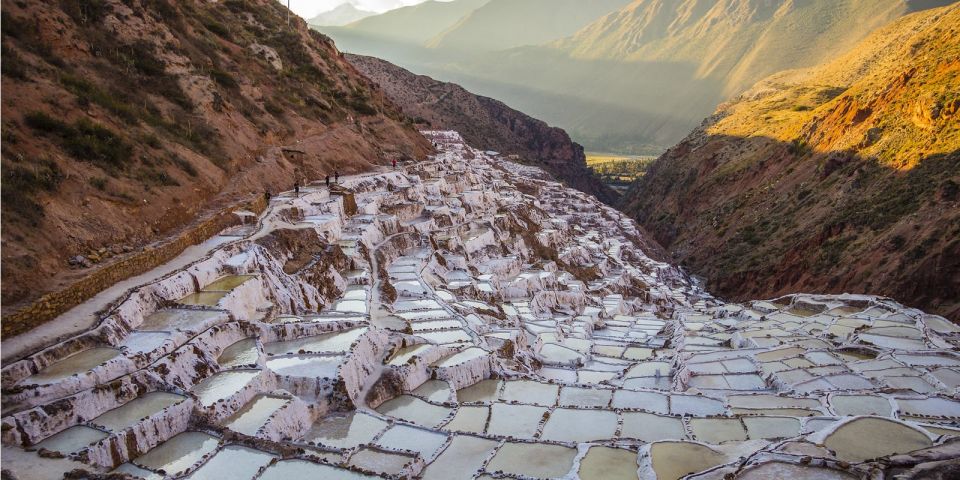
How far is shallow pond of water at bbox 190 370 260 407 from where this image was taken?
35.9ft

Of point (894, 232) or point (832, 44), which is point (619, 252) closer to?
point (894, 232)

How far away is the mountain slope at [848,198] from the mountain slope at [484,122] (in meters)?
25.3

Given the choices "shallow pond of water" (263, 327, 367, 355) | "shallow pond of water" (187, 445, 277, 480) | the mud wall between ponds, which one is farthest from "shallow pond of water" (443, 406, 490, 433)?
the mud wall between ponds

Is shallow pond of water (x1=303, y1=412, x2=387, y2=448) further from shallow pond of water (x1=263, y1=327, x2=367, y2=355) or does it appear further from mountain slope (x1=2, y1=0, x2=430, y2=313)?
mountain slope (x1=2, y1=0, x2=430, y2=313)

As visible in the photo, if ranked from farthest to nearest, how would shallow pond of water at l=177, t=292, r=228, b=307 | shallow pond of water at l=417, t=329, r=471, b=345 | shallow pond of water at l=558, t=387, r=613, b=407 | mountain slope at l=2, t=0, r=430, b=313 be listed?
shallow pond of water at l=417, t=329, r=471, b=345, shallow pond of water at l=558, t=387, r=613, b=407, mountain slope at l=2, t=0, r=430, b=313, shallow pond of water at l=177, t=292, r=228, b=307

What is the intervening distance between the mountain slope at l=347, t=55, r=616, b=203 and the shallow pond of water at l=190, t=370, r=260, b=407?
6119 cm

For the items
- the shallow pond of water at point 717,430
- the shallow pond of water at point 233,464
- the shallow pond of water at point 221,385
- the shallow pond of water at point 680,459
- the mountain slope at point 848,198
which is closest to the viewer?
the shallow pond of water at point 233,464

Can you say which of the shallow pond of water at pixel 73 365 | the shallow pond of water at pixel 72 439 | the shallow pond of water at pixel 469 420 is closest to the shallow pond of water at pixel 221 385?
the shallow pond of water at pixel 73 365

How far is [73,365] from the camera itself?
399 inches

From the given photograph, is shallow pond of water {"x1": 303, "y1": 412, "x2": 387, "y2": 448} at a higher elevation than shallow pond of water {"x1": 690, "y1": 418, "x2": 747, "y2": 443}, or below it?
higher

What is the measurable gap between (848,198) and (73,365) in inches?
1572

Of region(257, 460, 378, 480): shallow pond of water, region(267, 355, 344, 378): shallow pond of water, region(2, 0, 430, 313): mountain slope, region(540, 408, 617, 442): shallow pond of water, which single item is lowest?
region(540, 408, 617, 442): shallow pond of water

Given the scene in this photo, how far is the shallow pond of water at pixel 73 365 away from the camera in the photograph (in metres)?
Result: 9.57

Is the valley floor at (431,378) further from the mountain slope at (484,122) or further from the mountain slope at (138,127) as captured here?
the mountain slope at (484,122)
